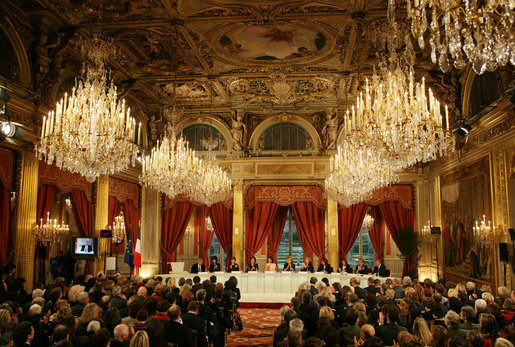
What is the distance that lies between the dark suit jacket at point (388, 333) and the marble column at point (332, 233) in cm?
1007

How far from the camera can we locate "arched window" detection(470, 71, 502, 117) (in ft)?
30.0

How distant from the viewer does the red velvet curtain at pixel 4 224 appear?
8.20m

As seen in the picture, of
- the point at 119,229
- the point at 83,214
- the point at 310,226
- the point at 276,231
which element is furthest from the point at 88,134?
the point at 276,231

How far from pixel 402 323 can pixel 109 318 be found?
147 inches

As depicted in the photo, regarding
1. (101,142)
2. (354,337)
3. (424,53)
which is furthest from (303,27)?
(354,337)

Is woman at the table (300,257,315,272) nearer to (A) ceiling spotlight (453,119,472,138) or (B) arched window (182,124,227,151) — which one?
(B) arched window (182,124,227,151)

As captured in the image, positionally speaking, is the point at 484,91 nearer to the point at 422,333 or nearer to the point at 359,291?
the point at 359,291

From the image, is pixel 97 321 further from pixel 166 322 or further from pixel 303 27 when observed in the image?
pixel 303 27

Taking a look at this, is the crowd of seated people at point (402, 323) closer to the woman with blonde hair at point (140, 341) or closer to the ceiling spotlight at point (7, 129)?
the woman with blonde hair at point (140, 341)

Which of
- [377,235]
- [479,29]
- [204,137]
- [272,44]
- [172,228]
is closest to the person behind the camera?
[479,29]

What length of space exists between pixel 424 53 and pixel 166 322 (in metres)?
9.18

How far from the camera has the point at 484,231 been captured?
9.12 m

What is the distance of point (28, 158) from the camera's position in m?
8.83

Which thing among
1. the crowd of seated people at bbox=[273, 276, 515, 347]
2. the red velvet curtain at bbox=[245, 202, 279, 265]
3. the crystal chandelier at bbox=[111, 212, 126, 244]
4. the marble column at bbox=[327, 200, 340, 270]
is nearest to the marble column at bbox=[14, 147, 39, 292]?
the crystal chandelier at bbox=[111, 212, 126, 244]
